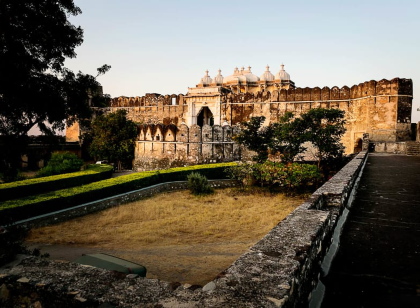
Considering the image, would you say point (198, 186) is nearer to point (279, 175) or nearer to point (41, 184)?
point (279, 175)

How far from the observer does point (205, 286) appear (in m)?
1.61

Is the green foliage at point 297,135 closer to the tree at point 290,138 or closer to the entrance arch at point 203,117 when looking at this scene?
the tree at point 290,138

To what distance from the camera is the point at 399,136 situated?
1720 cm

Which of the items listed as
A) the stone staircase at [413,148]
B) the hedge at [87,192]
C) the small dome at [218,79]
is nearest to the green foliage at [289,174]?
the hedge at [87,192]

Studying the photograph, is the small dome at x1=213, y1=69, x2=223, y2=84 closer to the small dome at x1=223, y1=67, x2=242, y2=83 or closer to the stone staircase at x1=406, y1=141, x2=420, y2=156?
the small dome at x1=223, y1=67, x2=242, y2=83

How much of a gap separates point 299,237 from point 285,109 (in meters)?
20.4

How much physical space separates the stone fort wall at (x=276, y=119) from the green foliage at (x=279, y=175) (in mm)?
3156

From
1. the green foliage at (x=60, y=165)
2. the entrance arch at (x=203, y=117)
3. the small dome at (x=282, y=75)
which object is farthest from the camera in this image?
the small dome at (x=282, y=75)

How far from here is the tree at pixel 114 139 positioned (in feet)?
61.5

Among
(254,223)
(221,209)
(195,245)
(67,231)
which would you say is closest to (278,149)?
(221,209)

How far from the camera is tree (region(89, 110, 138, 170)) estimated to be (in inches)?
738

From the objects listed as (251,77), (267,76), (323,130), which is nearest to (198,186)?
(323,130)

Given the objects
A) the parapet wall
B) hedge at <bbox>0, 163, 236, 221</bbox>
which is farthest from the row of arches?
the parapet wall

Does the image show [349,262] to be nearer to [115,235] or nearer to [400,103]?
[115,235]
